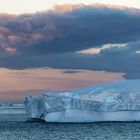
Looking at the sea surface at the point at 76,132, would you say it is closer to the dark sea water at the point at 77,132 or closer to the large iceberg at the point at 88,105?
the dark sea water at the point at 77,132

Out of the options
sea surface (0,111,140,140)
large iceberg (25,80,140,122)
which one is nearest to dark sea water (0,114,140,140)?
sea surface (0,111,140,140)

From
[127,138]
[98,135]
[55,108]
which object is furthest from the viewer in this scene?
[55,108]

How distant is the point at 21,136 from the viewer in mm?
56250

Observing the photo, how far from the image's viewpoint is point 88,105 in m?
68.0

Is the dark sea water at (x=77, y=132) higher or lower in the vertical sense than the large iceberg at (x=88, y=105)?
lower

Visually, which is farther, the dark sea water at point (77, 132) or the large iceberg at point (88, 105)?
Answer: the large iceberg at point (88, 105)

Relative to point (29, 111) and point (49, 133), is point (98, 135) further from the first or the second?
point (29, 111)

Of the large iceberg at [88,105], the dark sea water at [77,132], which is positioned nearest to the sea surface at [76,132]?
the dark sea water at [77,132]

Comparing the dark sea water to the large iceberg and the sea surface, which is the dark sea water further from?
the large iceberg

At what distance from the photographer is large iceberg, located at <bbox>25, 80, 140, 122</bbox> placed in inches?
2665

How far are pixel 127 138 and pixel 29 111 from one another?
17.6m

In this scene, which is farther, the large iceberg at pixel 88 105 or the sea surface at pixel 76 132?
the large iceberg at pixel 88 105

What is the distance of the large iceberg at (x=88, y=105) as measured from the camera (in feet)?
222

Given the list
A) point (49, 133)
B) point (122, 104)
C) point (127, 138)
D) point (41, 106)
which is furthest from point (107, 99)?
point (127, 138)
